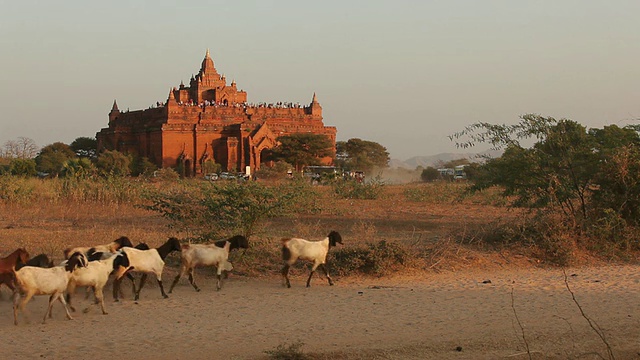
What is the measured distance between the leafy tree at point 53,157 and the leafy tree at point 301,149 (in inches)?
555

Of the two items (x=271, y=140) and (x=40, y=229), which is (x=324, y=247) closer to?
(x=40, y=229)

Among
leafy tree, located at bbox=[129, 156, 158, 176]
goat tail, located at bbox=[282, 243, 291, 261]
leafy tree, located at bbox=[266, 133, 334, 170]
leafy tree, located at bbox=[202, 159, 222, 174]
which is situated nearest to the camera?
goat tail, located at bbox=[282, 243, 291, 261]

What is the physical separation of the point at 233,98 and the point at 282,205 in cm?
4664

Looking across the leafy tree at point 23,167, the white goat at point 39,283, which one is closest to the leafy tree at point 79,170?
the leafy tree at point 23,167

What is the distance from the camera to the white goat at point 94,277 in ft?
23.7

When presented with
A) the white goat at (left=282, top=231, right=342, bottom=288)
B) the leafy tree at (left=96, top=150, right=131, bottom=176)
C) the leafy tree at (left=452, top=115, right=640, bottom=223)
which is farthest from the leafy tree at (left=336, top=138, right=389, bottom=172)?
the white goat at (left=282, top=231, right=342, bottom=288)

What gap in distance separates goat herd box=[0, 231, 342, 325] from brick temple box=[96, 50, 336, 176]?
124 ft

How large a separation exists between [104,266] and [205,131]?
42166mm

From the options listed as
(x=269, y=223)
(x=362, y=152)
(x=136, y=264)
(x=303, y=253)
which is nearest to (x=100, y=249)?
(x=136, y=264)

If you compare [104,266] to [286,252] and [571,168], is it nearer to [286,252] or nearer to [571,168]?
[286,252]

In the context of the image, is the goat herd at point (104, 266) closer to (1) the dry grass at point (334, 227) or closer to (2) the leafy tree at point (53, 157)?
(1) the dry grass at point (334, 227)

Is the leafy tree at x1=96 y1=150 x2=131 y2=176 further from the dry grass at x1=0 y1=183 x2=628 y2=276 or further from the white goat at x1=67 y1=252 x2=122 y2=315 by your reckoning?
the white goat at x1=67 y1=252 x2=122 y2=315

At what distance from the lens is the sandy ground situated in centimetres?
611

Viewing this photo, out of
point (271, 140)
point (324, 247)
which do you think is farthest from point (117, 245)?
point (271, 140)
